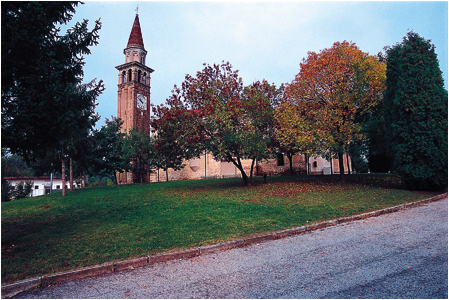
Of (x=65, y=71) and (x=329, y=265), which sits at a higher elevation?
(x=65, y=71)

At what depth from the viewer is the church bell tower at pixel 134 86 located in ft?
152

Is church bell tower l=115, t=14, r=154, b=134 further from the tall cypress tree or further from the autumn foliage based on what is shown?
the tall cypress tree

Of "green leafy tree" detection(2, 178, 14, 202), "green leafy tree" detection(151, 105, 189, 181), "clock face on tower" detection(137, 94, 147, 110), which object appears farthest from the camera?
"clock face on tower" detection(137, 94, 147, 110)

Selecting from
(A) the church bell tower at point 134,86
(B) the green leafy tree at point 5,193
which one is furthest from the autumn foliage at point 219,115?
(B) the green leafy tree at point 5,193

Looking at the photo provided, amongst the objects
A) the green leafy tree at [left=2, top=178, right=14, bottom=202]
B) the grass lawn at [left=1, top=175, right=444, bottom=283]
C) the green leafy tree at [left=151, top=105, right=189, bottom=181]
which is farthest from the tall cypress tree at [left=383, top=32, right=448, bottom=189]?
the green leafy tree at [left=2, top=178, right=14, bottom=202]

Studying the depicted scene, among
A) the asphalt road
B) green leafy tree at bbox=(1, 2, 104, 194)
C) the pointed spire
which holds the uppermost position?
the pointed spire

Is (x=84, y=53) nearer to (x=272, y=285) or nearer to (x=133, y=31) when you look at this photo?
(x=272, y=285)

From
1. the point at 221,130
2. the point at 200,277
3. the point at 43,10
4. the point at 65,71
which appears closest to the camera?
the point at 200,277

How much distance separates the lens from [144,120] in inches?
1882

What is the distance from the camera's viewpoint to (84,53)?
23.4 ft

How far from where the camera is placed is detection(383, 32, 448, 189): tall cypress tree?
13.5 m

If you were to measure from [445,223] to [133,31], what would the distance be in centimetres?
5436

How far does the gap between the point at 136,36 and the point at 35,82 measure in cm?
4956

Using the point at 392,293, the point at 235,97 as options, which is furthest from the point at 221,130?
the point at 392,293
